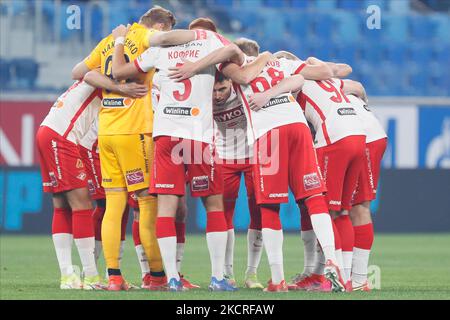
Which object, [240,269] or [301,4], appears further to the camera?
[301,4]

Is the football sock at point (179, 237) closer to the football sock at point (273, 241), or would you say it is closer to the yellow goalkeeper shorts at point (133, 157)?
the yellow goalkeeper shorts at point (133, 157)

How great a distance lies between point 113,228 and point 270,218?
127 centimetres

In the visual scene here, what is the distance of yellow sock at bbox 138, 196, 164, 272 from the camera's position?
8.14 metres

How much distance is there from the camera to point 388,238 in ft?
53.8

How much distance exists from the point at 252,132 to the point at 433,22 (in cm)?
1258

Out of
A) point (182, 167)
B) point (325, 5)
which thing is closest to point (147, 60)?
point (182, 167)

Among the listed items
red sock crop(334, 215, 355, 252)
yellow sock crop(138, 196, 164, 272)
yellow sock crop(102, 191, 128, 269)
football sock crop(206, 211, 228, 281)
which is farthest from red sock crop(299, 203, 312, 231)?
yellow sock crop(102, 191, 128, 269)

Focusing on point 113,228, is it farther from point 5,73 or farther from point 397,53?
point 397,53

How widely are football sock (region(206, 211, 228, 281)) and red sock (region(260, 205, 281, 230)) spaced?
0.32 m

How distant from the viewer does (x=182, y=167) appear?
26.0ft

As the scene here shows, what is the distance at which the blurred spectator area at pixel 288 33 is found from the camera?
56.9 feet

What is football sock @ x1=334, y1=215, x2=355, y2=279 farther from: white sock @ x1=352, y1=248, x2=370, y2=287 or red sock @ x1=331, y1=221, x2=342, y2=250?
white sock @ x1=352, y1=248, x2=370, y2=287
